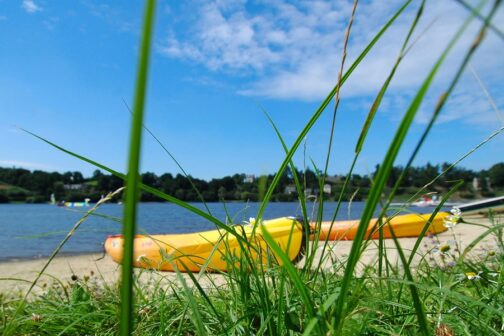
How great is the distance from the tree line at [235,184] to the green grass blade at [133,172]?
255 millimetres

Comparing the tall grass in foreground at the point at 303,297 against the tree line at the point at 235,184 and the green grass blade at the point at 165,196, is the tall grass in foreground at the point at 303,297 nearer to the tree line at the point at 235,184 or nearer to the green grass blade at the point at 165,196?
the green grass blade at the point at 165,196

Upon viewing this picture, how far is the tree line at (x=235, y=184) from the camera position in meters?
1.38

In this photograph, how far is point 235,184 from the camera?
4.60 ft

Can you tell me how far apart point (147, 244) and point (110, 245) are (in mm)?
A: 1983

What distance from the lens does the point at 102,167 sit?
99cm

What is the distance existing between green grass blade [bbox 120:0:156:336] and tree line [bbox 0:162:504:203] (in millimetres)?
255

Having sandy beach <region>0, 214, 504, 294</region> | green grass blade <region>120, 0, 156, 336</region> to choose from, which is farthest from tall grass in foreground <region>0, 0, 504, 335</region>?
sandy beach <region>0, 214, 504, 294</region>

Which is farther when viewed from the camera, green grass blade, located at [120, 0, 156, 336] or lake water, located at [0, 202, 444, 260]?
lake water, located at [0, 202, 444, 260]

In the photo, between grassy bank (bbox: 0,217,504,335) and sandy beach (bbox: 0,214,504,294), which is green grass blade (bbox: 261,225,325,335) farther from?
sandy beach (bbox: 0,214,504,294)

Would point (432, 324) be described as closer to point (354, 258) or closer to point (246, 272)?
point (246, 272)

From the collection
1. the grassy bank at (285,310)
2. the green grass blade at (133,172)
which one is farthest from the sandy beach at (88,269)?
the green grass blade at (133,172)

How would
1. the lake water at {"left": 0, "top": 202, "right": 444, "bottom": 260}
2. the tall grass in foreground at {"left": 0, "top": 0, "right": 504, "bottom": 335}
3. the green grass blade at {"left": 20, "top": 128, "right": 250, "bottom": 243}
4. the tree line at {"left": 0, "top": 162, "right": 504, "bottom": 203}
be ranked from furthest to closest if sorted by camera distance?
the lake water at {"left": 0, "top": 202, "right": 444, "bottom": 260}, the tree line at {"left": 0, "top": 162, "right": 504, "bottom": 203}, the green grass blade at {"left": 20, "top": 128, "right": 250, "bottom": 243}, the tall grass in foreground at {"left": 0, "top": 0, "right": 504, "bottom": 335}

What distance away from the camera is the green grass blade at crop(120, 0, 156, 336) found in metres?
0.24

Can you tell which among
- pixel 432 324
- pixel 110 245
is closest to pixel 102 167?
pixel 432 324
